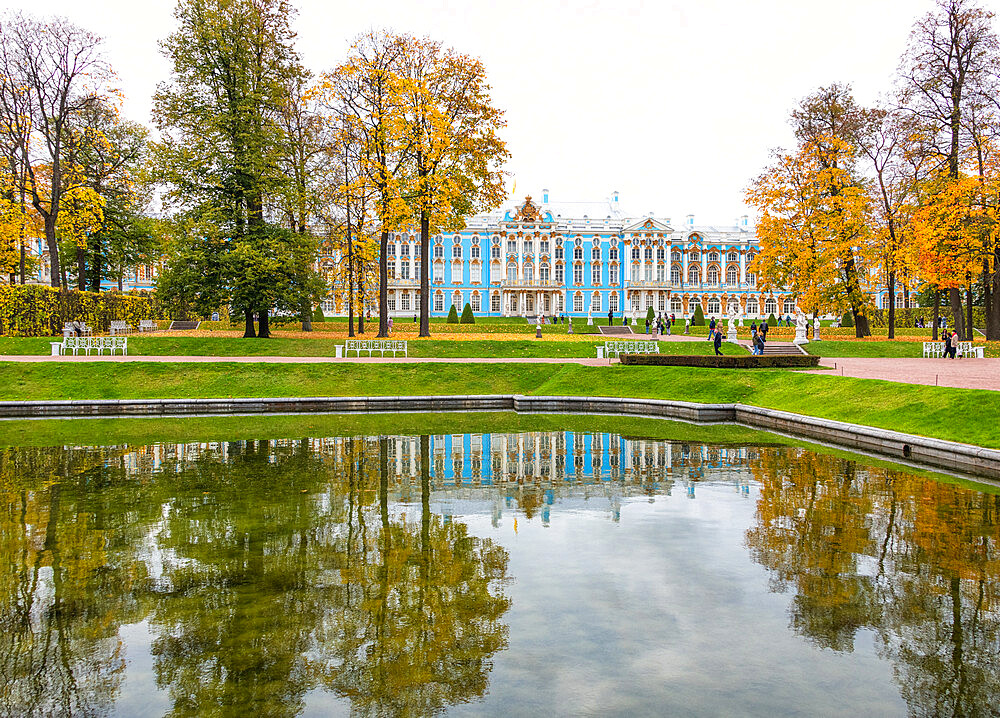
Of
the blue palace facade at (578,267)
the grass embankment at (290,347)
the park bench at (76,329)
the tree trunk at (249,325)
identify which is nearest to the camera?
the grass embankment at (290,347)

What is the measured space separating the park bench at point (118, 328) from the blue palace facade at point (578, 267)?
42.7m

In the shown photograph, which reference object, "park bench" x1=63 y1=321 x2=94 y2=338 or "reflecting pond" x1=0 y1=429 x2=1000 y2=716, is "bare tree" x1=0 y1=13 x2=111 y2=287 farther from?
"reflecting pond" x1=0 y1=429 x2=1000 y2=716

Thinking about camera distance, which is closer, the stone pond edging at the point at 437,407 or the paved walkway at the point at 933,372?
the stone pond edging at the point at 437,407

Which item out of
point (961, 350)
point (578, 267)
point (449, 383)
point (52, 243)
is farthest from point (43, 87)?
point (578, 267)

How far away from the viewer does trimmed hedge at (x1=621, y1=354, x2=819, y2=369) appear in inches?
863

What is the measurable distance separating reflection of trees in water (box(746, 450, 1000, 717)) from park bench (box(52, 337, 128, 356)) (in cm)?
2268

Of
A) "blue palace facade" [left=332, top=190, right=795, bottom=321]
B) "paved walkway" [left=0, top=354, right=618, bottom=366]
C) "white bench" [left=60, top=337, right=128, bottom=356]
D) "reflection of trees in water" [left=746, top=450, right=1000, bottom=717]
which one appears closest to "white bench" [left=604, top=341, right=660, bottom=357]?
"paved walkway" [left=0, top=354, right=618, bottom=366]

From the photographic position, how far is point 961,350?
28.1m

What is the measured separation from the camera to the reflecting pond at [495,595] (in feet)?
13.5

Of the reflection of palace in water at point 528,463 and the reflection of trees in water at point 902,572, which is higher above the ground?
the reflection of trees in water at point 902,572

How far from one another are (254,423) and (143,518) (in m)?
7.90

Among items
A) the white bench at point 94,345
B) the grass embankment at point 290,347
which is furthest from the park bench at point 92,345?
the grass embankment at point 290,347

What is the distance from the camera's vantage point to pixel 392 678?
13.9 feet

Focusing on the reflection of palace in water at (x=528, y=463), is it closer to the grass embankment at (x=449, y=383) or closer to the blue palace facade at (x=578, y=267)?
the grass embankment at (x=449, y=383)
